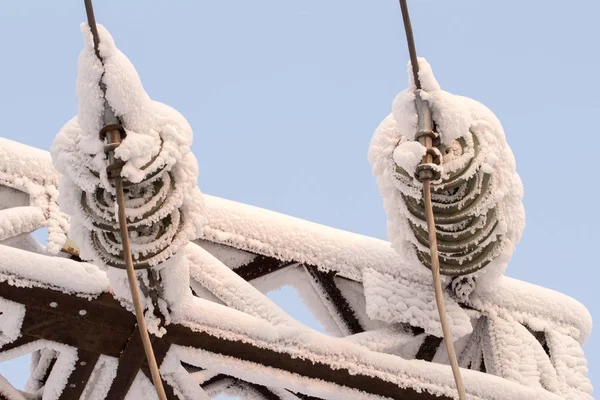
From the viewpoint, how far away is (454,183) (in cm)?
417

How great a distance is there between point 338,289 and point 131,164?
1.43 metres

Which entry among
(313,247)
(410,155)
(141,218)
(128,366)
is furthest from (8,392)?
(410,155)

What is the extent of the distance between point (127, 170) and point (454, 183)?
3.64 feet

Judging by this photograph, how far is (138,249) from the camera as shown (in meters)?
4.08

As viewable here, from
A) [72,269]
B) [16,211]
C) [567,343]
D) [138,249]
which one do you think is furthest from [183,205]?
[567,343]

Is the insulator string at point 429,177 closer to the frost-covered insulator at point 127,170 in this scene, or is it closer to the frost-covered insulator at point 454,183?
the frost-covered insulator at point 454,183

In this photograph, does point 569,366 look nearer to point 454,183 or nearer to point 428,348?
point 428,348

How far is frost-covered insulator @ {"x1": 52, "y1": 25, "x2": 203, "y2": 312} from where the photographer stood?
3.78 metres

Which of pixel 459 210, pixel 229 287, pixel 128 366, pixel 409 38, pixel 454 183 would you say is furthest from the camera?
pixel 229 287

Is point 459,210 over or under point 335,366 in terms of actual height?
over

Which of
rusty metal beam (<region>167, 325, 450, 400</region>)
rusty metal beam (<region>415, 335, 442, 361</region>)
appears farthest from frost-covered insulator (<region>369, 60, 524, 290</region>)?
rusty metal beam (<region>167, 325, 450, 400</region>)

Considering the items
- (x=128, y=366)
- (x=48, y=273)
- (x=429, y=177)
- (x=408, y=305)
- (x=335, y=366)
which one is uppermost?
(x=429, y=177)

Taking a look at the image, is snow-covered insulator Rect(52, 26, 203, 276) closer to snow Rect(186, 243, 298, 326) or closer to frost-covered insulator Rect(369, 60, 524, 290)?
snow Rect(186, 243, 298, 326)

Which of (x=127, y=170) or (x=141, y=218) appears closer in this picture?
(x=127, y=170)
